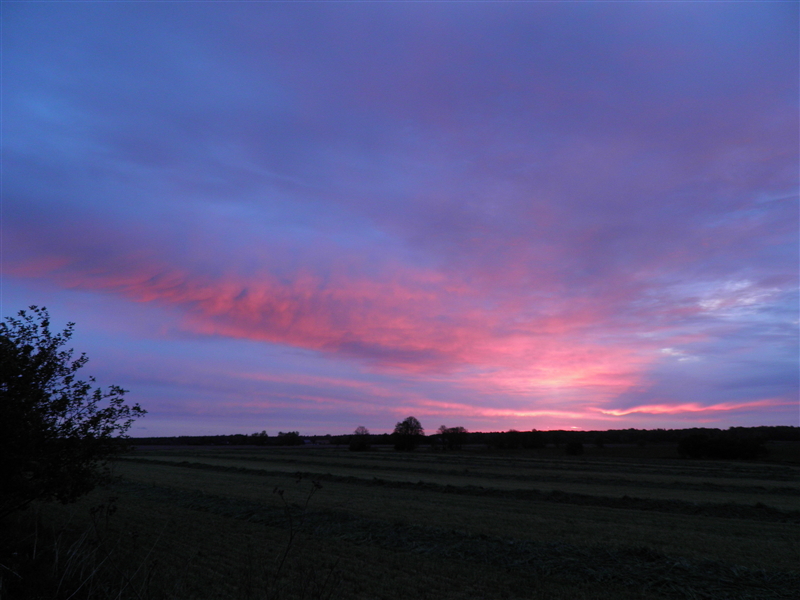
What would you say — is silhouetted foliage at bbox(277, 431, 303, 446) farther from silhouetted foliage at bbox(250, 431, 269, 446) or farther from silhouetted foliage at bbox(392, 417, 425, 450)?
silhouetted foliage at bbox(392, 417, 425, 450)

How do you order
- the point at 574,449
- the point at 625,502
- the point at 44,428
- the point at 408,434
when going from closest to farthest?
the point at 44,428, the point at 625,502, the point at 574,449, the point at 408,434

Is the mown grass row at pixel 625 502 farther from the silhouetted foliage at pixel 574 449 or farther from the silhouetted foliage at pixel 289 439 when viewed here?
the silhouetted foliage at pixel 289 439

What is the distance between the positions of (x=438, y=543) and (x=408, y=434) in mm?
108484

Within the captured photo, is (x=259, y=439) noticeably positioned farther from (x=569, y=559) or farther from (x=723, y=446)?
(x=569, y=559)

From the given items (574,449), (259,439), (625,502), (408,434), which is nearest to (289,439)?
(259,439)

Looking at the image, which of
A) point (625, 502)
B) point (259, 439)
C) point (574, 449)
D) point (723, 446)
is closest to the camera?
point (625, 502)

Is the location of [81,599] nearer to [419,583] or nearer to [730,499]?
[419,583]

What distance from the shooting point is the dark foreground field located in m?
11.9

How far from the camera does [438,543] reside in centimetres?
1642

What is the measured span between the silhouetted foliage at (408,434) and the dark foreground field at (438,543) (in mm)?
90165

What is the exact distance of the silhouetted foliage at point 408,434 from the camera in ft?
391

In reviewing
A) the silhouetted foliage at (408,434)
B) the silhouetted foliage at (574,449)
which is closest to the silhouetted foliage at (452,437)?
the silhouetted foliage at (408,434)

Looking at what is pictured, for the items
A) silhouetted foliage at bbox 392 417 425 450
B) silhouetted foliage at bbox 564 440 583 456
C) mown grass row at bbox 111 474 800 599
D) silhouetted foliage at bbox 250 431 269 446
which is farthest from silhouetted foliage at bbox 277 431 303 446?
mown grass row at bbox 111 474 800 599

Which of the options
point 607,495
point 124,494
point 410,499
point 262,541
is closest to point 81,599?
point 262,541
